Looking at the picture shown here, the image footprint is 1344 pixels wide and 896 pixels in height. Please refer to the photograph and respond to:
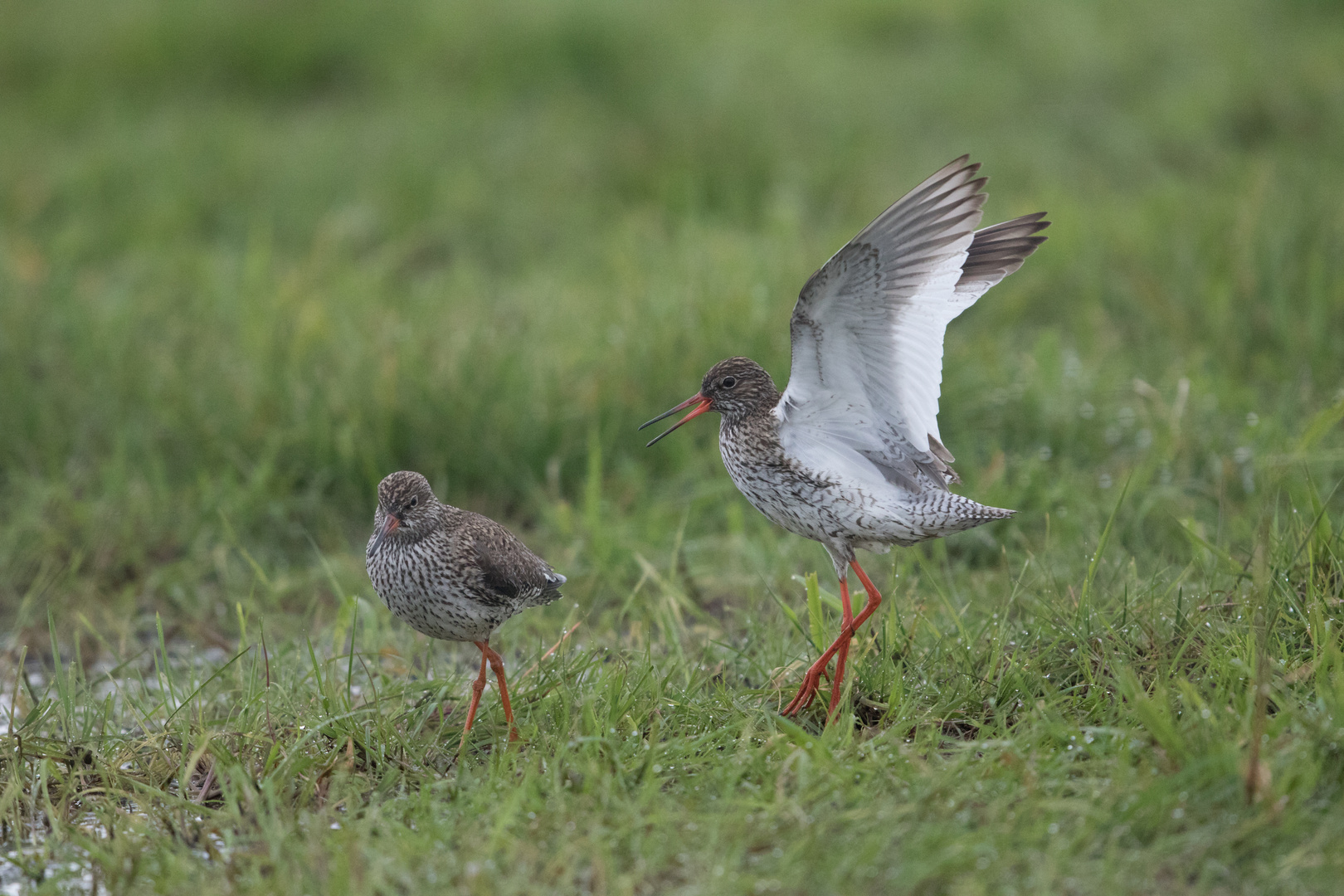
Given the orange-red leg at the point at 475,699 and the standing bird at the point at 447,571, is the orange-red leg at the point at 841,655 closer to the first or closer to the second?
the standing bird at the point at 447,571

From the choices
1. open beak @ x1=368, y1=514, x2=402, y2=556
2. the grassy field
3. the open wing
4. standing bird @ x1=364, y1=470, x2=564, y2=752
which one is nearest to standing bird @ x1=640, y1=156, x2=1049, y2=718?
the open wing

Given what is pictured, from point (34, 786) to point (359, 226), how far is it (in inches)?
222

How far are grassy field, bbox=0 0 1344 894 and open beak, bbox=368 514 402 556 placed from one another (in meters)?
0.47

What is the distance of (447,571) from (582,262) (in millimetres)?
4773

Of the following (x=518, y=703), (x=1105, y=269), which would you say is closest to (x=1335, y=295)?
(x=1105, y=269)

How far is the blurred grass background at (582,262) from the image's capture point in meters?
5.74

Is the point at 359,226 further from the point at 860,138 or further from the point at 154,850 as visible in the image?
the point at 154,850

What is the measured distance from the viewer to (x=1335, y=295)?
664 cm

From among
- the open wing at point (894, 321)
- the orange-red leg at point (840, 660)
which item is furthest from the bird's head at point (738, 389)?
the orange-red leg at point (840, 660)

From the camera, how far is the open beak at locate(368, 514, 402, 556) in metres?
4.08

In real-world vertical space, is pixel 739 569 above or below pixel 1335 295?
below

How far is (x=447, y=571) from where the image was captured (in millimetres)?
3873

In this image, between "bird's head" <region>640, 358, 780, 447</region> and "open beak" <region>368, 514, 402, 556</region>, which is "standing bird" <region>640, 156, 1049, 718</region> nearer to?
"bird's head" <region>640, 358, 780, 447</region>

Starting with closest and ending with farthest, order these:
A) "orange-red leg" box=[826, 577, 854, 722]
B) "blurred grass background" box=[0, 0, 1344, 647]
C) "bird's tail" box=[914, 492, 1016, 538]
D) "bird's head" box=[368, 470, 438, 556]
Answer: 1. "bird's tail" box=[914, 492, 1016, 538]
2. "orange-red leg" box=[826, 577, 854, 722]
3. "bird's head" box=[368, 470, 438, 556]
4. "blurred grass background" box=[0, 0, 1344, 647]
